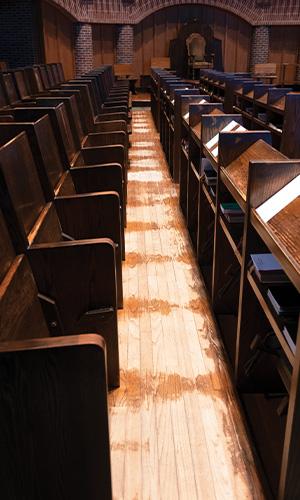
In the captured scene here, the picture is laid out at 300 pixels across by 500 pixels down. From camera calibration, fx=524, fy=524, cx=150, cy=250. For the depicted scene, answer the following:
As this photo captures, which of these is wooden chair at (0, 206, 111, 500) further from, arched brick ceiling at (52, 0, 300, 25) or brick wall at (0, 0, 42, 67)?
arched brick ceiling at (52, 0, 300, 25)

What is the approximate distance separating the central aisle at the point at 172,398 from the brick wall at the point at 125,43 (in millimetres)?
11624

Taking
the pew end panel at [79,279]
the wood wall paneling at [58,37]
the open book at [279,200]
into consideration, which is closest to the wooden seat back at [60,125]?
the pew end panel at [79,279]

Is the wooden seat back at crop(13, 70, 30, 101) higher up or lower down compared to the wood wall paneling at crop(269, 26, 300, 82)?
higher up

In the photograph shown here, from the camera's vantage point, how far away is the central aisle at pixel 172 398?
5.55 feet

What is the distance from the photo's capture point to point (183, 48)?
14.6m

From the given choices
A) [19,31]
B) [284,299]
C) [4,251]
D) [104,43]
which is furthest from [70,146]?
[104,43]

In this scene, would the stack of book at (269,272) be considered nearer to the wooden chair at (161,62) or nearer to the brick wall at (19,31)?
the brick wall at (19,31)

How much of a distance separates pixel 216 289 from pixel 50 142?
1.13m

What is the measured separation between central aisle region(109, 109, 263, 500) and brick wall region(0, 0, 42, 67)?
8296mm

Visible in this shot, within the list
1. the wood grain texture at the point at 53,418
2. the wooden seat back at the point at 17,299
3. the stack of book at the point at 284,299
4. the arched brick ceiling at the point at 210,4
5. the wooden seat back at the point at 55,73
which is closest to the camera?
the wood grain texture at the point at 53,418

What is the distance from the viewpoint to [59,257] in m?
1.79

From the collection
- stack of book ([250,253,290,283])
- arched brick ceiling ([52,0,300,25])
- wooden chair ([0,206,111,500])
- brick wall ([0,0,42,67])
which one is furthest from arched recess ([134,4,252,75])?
wooden chair ([0,206,111,500])

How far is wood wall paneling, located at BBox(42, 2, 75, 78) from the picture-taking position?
36.6 ft

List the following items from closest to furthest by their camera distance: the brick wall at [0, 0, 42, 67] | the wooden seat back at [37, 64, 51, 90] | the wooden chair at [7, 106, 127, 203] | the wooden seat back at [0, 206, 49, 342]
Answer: the wooden seat back at [0, 206, 49, 342] < the wooden chair at [7, 106, 127, 203] < the wooden seat back at [37, 64, 51, 90] < the brick wall at [0, 0, 42, 67]
